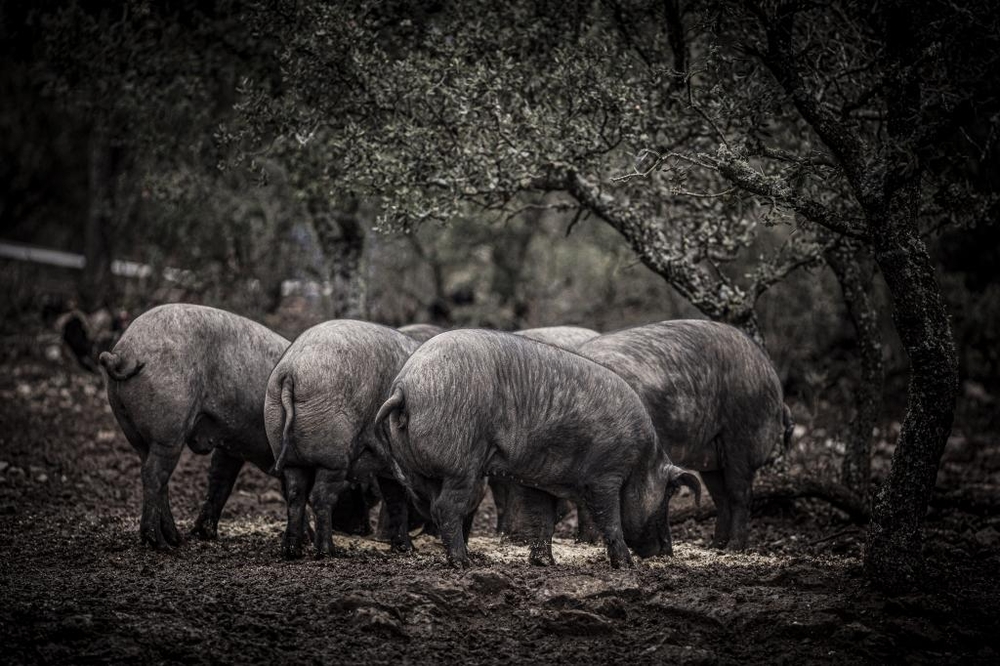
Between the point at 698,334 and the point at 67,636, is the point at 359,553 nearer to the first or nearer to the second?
the point at 67,636

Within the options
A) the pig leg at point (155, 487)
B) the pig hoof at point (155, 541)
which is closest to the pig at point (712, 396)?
the pig leg at point (155, 487)

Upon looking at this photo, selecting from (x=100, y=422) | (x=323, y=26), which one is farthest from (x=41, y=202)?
(x=323, y=26)

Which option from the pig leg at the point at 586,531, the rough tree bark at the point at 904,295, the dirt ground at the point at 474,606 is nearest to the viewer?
the dirt ground at the point at 474,606

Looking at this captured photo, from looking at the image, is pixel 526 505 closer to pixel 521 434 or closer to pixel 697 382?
pixel 521 434

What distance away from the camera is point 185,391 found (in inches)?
326

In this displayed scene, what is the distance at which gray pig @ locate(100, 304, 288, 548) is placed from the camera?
8.21 m

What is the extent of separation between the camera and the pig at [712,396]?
8.74 m

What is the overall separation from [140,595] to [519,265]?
1678cm

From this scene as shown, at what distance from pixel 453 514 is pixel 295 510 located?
1.38 metres

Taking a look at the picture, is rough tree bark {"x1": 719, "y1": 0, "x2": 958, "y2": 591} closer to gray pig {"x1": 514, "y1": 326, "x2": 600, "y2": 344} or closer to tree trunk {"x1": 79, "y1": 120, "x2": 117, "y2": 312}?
gray pig {"x1": 514, "y1": 326, "x2": 600, "y2": 344}

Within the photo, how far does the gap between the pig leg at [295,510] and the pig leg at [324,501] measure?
12 centimetres

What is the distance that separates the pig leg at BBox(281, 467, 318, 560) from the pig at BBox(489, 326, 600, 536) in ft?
4.91

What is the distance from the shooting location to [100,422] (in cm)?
1403

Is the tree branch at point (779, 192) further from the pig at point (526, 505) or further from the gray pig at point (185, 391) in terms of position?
the gray pig at point (185, 391)
